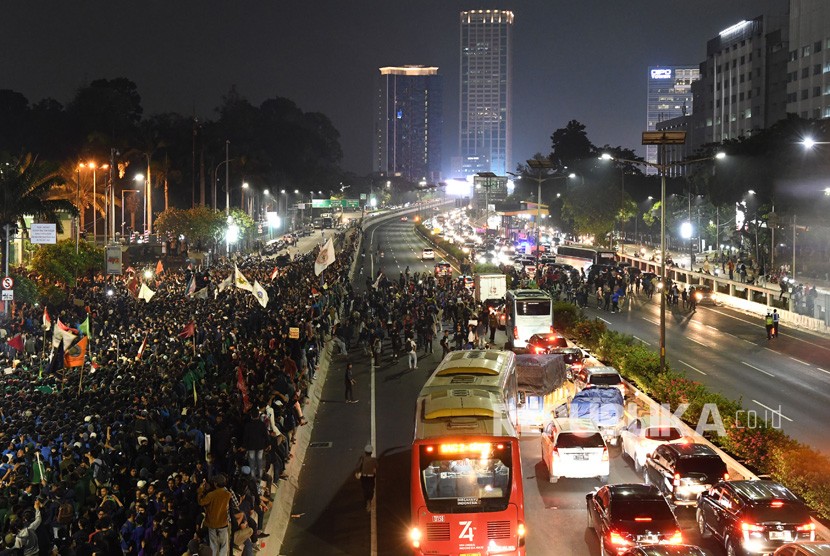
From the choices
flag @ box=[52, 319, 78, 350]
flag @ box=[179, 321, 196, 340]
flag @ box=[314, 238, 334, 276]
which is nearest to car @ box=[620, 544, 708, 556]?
flag @ box=[52, 319, 78, 350]

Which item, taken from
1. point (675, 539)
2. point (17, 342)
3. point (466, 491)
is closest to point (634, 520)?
point (675, 539)

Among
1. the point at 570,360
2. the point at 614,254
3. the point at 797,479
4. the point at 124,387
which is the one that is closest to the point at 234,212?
the point at 614,254

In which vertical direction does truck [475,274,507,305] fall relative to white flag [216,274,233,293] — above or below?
below

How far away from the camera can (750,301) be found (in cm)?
5019

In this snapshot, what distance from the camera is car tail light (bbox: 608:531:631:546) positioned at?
14062 millimetres

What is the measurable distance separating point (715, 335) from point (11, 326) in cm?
2909

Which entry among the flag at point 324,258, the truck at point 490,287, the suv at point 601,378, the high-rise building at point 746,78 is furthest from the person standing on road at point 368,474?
the high-rise building at point 746,78

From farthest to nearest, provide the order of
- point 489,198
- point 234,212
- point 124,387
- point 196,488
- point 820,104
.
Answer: point 489,198 → point 820,104 → point 234,212 → point 124,387 → point 196,488

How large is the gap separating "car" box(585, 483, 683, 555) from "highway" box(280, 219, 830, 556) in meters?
0.99

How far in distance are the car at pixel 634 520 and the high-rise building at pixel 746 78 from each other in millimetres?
106988

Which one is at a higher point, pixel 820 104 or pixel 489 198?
pixel 820 104

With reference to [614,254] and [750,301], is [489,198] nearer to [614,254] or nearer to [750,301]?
[614,254]

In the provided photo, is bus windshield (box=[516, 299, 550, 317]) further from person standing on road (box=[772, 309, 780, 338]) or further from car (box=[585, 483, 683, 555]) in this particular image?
car (box=[585, 483, 683, 555])

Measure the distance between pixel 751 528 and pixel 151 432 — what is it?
10.3 m
